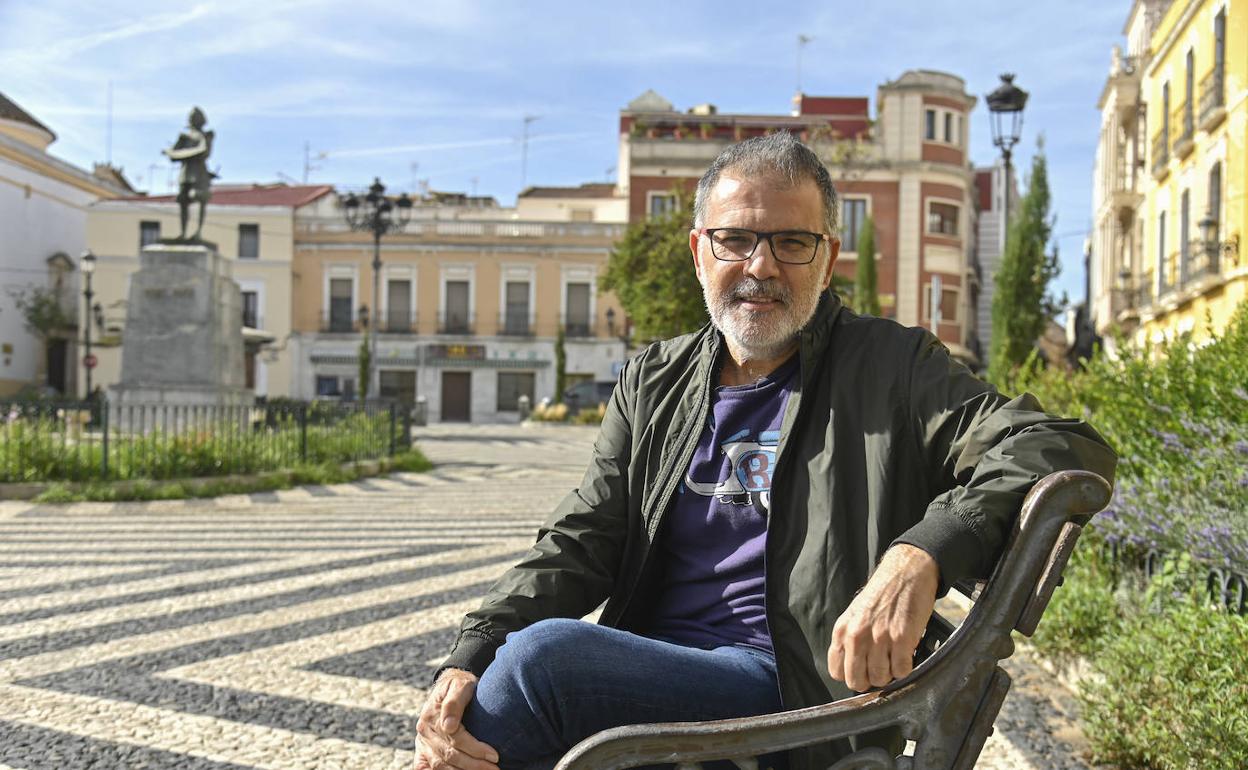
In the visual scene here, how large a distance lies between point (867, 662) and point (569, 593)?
677mm

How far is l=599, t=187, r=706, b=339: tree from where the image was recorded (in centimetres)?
2494

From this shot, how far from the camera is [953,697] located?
137 centimetres

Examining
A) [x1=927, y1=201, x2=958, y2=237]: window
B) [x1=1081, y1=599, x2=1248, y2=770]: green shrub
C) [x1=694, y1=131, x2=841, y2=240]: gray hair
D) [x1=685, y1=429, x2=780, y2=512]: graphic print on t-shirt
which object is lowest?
[x1=1081, y1=599, x2=1248, y2=770]: green shrub

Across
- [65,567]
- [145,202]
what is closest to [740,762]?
[65,567]

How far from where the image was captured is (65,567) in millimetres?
6406

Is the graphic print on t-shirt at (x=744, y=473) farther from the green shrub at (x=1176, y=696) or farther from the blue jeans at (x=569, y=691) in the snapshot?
the green shrub at (x=1176, y=696)

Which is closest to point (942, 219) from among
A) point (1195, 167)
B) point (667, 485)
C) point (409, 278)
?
point (1195, 167)

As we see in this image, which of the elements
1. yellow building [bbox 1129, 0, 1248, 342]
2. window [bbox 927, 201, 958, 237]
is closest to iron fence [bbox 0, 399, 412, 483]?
yellow building [bbox 1129, 0, 1248, 342]

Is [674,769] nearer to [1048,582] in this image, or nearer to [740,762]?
[740,762]

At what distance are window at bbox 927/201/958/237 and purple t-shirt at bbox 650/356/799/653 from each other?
122 feet

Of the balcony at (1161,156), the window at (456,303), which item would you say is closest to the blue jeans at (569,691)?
the balcony at (1161,156)

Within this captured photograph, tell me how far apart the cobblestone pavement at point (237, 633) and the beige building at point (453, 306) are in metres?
31.6

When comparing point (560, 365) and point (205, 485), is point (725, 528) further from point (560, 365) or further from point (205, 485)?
point (560, 365)

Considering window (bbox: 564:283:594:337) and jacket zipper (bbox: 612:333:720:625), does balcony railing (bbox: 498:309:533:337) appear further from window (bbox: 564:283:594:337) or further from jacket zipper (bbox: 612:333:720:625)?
jacket zipper (bbox: 612:333:720:625)
